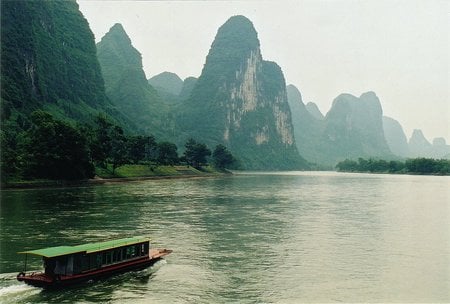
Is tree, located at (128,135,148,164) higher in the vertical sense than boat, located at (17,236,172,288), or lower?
higher

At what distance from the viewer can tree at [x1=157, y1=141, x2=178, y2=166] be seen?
163 m

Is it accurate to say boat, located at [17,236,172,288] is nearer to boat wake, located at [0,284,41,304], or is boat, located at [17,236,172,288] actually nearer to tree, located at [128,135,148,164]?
boat wake, located at [0,284,41,304]

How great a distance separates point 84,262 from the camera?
2397 cm

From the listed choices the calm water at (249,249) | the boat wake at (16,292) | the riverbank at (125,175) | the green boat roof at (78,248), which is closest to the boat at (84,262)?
the green boat roof at (78,248)

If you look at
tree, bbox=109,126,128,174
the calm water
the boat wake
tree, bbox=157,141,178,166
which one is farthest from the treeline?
the boat wake

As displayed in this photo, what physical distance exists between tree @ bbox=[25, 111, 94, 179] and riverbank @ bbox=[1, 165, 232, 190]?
8.01 ft

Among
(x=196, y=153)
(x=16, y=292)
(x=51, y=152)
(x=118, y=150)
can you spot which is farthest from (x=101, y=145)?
(x=16, y=292)

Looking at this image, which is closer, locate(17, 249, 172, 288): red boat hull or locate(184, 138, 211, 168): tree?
locate(17, 249, 172, 288): red boat hull

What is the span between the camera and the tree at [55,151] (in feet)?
301

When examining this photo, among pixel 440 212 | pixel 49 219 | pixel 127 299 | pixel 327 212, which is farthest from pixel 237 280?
pixel 440 212

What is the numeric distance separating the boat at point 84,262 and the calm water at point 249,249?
559mm

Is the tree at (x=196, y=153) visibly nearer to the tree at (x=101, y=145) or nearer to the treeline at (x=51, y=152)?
the tree at (x=101, y=145)

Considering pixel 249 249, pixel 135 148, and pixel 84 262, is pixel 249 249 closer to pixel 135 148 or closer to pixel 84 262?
Answer: pixel 84 262

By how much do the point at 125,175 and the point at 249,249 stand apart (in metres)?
97.4
